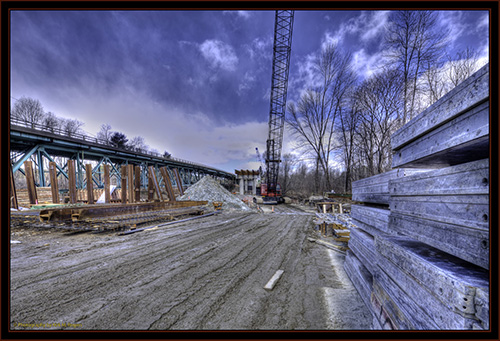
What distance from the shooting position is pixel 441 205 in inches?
55.6

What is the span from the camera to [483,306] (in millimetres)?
929

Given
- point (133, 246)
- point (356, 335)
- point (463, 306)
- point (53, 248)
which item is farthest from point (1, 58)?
point (53, 248)

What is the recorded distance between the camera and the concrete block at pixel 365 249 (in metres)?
2.85

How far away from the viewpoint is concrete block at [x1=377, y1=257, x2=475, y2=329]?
1025mm

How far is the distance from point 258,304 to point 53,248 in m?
6.09

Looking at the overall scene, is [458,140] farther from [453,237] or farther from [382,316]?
[382,316]

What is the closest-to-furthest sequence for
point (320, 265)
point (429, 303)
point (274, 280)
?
point (429, 303), point (274, 280), point (320, 265)

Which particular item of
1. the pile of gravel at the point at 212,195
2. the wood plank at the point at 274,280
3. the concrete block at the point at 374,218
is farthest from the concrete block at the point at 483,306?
the pile of gravel at the point at 212,195

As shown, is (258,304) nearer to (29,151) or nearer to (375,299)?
(375,299)

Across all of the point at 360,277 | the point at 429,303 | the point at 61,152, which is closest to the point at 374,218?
the point at 360,277

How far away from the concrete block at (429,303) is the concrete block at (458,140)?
1093mm

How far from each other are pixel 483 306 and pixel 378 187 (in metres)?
2.38

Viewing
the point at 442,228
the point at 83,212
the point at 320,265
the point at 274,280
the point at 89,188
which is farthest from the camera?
the point at 89,188

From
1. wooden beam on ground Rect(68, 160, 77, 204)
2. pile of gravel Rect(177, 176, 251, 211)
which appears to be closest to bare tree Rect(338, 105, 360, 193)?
pile of gravel Rect(177, 176, 251, 211)
